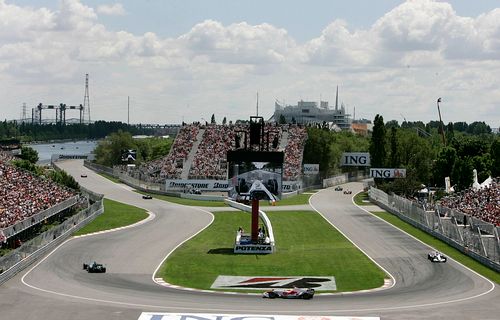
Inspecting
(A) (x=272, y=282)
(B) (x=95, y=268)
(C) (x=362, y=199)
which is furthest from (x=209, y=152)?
(A) (x=272, y=282)

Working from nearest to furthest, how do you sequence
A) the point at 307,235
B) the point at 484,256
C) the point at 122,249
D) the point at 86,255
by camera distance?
1. the point at 484,256
2. the point at 86,255
3. the point at 122,249
4. the point at 307,235

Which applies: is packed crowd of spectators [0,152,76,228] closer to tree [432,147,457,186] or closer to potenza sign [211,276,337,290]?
potenza sign [211,276,337,290]

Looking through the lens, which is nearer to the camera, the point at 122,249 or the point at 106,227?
the point at 122,249

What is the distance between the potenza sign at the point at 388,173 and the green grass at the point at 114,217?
3875 centimetres

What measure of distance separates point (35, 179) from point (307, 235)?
1169 inches

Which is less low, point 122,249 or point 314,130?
point 314,130

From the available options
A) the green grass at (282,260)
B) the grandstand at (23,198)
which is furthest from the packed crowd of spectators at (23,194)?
the green grass at (282,260)

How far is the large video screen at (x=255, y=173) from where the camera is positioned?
204 feet

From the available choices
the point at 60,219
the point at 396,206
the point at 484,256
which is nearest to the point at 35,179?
the point at 60,219

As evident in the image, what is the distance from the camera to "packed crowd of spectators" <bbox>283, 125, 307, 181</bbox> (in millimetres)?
130587

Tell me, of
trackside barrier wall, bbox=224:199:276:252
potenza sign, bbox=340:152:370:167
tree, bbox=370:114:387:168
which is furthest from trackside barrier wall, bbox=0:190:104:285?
potenza sign, bbox=340:152:370:167

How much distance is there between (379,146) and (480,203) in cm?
5347

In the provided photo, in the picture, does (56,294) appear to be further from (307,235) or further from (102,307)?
(307,235)

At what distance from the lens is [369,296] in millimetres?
46625
